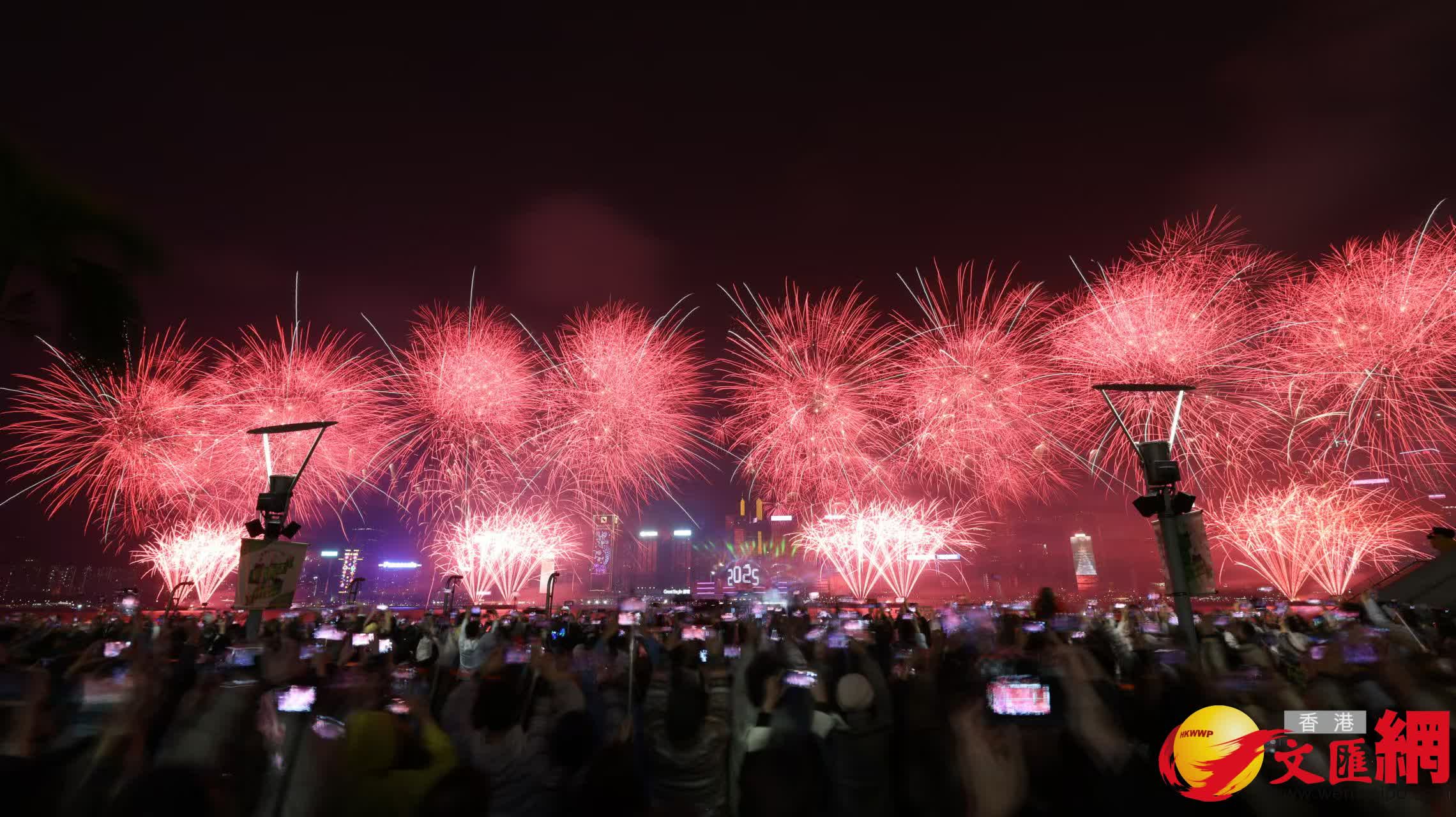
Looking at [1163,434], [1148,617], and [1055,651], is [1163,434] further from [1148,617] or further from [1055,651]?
[1055,651]

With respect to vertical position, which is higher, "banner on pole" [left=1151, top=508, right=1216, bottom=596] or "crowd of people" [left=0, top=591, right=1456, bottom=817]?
"banner on pole" [left=1151, top=508, right=1216, bottom=596]

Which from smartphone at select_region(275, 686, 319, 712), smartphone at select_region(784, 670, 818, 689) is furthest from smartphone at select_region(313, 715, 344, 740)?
smartphone at select_region(784, 670, 818, 689)

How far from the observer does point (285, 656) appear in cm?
661

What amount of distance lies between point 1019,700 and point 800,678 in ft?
6.91

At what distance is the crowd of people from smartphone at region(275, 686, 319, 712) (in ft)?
0.07

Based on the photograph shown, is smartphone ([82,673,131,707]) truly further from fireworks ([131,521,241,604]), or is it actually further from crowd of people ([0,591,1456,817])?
fireworks ([131,521,241,604])

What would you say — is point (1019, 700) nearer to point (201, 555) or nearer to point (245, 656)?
point (245, 656)

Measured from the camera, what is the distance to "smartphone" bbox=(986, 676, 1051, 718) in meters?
6.38

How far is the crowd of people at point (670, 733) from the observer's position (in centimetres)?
446

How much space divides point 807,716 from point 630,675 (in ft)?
8.15

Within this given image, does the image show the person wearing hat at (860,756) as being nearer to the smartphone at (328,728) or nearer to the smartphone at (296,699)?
the smartphone at (328,728)

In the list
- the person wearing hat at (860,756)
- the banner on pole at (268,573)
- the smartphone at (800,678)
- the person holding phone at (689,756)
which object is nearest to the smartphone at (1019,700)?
the person wearing hat at (860,756)

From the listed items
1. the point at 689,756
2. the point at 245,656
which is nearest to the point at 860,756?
the point at 689,756

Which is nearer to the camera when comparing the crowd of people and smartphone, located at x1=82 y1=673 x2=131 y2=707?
the crowd of people
